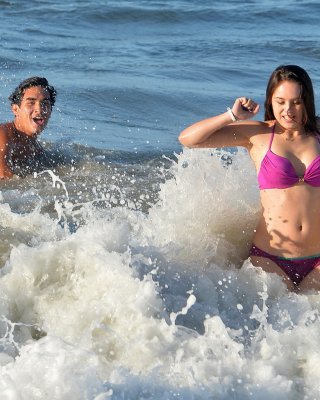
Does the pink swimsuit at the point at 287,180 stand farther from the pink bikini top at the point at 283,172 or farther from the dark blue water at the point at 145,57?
the dark blue water at the point at 145,57

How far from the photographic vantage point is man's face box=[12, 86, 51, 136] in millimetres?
8281

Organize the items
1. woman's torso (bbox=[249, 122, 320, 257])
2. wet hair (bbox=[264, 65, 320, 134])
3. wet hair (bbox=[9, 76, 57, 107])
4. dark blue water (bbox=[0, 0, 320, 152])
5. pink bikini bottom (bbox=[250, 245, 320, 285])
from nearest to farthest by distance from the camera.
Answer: wet hair (bbox=[264, 65, 320, 134])
woman's torso (bbox=[249, 122, 320, 257])
pink bikini bottom (bbox=[250, 245, 320, 285])
wet hair (bbox=[9, 76, 57, 107])
dark blue water (bbox=[0, 0, 320, 152])

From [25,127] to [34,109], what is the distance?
0.25m

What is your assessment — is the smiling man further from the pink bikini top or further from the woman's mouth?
the pink bikini top

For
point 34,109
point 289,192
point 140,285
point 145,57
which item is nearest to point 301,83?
point 289,192

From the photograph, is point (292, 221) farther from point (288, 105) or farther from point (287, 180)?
point (288, 105)

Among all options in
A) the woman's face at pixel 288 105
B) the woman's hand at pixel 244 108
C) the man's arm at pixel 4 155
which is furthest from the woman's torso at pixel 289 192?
the man's arm at pixel 4 155

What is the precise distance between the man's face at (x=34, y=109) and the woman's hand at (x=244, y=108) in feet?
10.7

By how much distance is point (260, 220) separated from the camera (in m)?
5.89

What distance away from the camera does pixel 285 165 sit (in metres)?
5.61

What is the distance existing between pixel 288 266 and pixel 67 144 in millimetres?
4314

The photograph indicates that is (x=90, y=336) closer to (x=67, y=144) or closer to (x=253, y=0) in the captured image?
(x=67, y=144)

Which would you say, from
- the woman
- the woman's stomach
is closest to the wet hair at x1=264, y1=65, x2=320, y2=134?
the woman

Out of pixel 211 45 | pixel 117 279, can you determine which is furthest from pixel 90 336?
pixel 211 45
